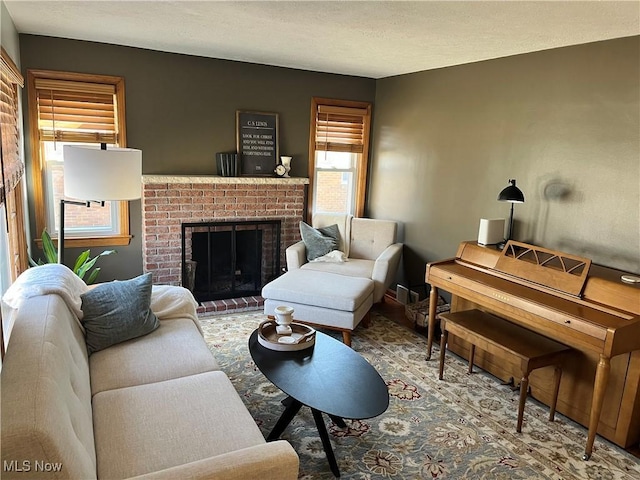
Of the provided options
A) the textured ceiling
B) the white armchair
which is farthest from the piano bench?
the textured ceiling

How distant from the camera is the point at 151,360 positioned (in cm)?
228

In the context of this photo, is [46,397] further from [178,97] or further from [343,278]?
[178,97]

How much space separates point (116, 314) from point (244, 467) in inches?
54.1

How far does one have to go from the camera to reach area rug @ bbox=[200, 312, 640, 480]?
7.45 feet

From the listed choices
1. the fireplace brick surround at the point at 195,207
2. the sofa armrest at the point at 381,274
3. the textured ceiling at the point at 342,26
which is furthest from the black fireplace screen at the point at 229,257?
the textured ceiling at the point at 342,26

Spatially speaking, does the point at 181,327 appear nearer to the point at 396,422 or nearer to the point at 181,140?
the point at 396,422

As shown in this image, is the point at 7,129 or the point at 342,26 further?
the point at 342,26

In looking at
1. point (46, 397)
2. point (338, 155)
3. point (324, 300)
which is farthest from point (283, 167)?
point (46, 397)

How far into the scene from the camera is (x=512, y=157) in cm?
355

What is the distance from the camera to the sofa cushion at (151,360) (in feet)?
6.96

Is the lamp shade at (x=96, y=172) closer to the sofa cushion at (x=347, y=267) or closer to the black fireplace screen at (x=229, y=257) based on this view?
the black fireplace screen at (x=229, y=257)

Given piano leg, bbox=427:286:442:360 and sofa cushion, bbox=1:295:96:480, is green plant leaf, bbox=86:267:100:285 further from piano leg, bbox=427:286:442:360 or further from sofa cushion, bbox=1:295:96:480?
piano leg, bbox=427:286:442:360

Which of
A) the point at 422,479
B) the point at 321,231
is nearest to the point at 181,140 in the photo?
the point at 321,231

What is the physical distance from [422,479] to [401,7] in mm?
2401
